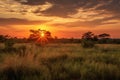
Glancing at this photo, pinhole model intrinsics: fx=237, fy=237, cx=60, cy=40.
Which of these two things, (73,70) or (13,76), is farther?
(73,70)

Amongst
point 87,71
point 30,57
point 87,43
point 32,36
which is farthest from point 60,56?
point 32,36

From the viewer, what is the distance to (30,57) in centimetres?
1187

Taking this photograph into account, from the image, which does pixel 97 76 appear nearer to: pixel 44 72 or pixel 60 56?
pixel 44 72

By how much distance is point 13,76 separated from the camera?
32.3 feet

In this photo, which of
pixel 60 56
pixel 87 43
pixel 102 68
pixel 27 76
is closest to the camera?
pixel 27 76

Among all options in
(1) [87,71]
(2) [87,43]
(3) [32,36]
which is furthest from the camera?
(3) [32,36]

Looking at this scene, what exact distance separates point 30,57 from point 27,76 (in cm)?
225

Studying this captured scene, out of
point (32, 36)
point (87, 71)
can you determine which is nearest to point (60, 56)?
point (87, 71)

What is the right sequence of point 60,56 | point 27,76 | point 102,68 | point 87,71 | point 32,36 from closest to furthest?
point 27,76 < point 87,71 < point 102,68 < point 60,56 < point 32,36

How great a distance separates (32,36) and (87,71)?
63953 mm

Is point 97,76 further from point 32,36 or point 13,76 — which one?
point 32,36

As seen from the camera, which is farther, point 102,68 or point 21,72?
point 102,68

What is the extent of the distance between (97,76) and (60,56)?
7.14 m

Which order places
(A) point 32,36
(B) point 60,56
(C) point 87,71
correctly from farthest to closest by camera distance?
(A) point 32,36 < (B) point 60,56 < (C) point 87,71
